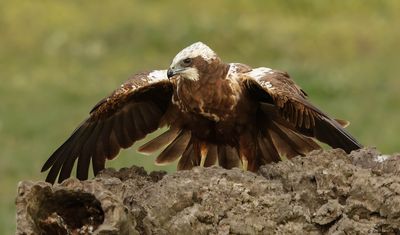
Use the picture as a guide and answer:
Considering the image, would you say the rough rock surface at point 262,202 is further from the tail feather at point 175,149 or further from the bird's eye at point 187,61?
the tail feather at point 175,149

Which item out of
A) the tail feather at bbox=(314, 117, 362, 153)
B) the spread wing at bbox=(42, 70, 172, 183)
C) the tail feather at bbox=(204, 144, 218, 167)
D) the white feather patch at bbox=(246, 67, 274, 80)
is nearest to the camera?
the tail feather at bbox=(314, 117, 362, 153)

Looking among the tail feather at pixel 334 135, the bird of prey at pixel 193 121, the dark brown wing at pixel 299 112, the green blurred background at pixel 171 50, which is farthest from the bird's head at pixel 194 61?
the green blurred background at pixel 171 50

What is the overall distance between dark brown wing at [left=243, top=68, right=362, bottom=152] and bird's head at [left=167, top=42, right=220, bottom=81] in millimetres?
375

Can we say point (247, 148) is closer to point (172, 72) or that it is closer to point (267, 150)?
point (267, 150)

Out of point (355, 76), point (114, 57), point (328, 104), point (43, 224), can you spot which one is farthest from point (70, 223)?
point (114, 57)

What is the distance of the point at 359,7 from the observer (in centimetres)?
2342

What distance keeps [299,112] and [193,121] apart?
96 centimetres

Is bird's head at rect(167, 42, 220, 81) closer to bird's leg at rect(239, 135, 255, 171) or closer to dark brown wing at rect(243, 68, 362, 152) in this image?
dark brown wing at rect(243, 68, 362, 152)

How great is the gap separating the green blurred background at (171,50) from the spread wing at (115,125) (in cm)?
570

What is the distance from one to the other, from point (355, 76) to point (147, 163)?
224 inches

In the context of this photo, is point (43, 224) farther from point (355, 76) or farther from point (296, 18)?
point (296, 18)

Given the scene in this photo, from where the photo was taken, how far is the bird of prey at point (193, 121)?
913cm

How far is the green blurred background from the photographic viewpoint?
17.0 m

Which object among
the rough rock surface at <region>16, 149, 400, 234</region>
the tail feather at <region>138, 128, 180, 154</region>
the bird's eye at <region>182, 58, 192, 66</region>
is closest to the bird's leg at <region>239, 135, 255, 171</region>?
the tail feather at <region>138, 128, 180, 154</region>
